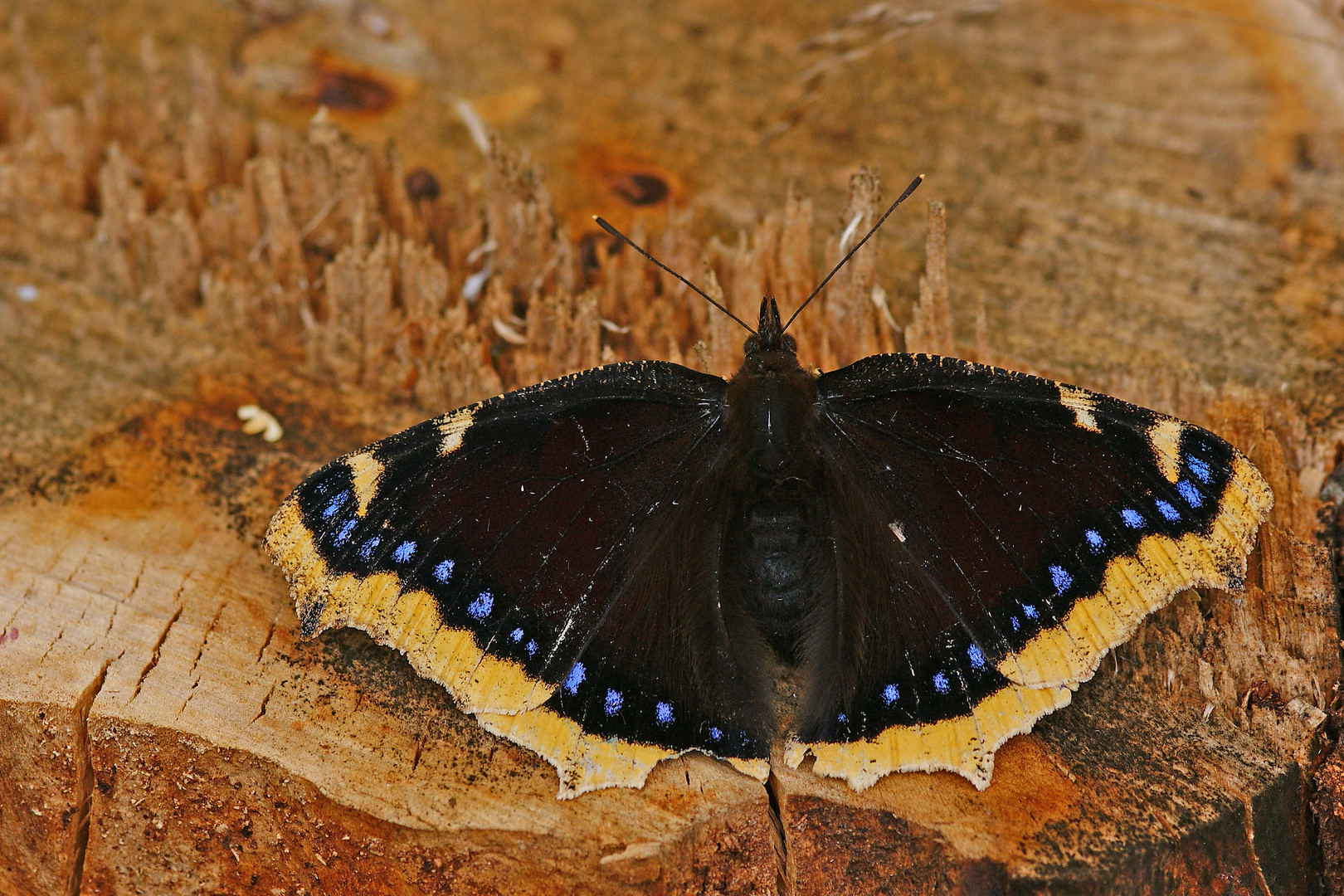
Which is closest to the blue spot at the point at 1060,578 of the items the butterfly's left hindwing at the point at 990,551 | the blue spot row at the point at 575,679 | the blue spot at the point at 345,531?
the butterfly's left hindwing at the point at 990,551

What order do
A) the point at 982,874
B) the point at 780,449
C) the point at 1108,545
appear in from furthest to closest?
the point at 780,449 → the point at 1108,545 → the point at 982,874

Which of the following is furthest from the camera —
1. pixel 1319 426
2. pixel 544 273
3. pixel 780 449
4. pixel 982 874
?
pixel 544 273

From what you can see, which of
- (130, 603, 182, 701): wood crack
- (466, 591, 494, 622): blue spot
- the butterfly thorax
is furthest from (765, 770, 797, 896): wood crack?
(130, 603, 182, 701): wood crack

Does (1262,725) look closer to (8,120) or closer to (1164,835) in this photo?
(1164,835)

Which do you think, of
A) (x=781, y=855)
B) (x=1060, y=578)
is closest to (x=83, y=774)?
(x=781, y=855)

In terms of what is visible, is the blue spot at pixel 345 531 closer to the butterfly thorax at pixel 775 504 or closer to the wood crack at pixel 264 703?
the wood crack at pixel 264 703

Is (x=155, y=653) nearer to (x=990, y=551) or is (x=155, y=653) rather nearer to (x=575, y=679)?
(x=575, y=679)

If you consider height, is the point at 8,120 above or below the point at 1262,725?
below

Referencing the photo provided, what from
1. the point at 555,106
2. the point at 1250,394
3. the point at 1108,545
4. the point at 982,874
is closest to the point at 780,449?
the point at 1108,545

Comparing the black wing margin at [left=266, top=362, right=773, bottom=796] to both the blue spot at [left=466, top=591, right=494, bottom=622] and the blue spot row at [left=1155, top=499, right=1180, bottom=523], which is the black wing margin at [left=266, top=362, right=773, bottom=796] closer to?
the blue spot at [left=466, top=591, right=494, bottom=622]
